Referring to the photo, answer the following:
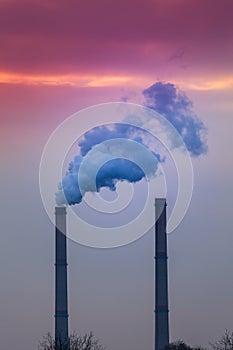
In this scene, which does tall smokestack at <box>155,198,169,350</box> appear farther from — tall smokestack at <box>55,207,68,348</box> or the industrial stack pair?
tall smokestack at <box>55,207,68,348</box>

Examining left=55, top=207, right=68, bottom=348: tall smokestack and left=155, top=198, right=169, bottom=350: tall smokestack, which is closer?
left=155, top=198, right=169, bottom=350: tall smokestack

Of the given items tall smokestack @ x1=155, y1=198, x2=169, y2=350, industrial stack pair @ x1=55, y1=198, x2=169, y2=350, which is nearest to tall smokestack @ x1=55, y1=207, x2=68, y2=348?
industrial stack pair @ x1=55, y1=198, x2=169, y2=350

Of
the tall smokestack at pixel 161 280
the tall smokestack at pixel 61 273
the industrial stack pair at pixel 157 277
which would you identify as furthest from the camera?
the tall smokestack at pixel 61 273

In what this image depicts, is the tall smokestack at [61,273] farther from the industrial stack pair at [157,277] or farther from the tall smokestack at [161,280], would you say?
the tall smokestack at [161,280]

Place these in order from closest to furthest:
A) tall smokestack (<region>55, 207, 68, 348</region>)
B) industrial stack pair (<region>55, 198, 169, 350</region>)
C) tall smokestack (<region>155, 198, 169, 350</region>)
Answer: tall smokestack (<region>155, 198, 169, 350</region>) → industrial stack pair (<region>55, 198, 169, 350</region>) → tall smokestack (<region>55, 207, 68, 348</region>)

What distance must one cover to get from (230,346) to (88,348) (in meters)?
11.6

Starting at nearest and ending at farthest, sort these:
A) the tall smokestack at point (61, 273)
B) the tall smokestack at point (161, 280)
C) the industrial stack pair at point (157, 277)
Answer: the tall smokestack at point (161, 280) → the industrial stack pair at point (157, 277) → the tall smokestack at point (61, 273)

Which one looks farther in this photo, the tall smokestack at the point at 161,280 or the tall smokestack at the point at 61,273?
the tall smokestack at the point at 61,273

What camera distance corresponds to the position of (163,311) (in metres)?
101

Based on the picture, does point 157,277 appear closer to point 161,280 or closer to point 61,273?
point 161,280

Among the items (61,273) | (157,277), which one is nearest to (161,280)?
(157,277)

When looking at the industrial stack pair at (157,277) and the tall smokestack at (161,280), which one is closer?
the tall smokestack at (161,280)

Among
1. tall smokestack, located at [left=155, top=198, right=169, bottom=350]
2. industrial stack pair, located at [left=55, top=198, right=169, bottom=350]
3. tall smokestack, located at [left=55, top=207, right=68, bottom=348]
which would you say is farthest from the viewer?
tall smokestack, located at [left=55, top=207, right=68, bottom=348]

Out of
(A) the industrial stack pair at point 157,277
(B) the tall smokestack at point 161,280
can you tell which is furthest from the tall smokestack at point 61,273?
(B) the tall smokestack at point 161,280
